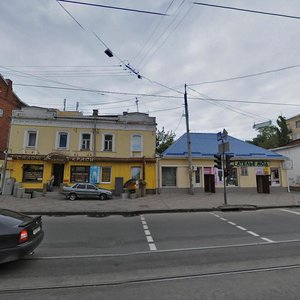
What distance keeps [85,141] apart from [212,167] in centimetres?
1294

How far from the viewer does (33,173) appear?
22266 millimetres

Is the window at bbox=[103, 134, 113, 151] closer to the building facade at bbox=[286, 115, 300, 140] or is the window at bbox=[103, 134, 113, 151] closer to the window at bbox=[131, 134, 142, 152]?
the window at bbox=[131, 134, 142, 152]

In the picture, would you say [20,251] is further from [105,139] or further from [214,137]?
[214,137]

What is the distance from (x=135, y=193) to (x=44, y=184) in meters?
7.95

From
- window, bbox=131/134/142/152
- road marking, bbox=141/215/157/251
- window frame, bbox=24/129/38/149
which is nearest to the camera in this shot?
road marking, bbox=141/215/157/251

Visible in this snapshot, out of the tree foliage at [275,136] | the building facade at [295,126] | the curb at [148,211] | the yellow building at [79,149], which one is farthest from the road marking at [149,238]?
the building facade at [295,126]

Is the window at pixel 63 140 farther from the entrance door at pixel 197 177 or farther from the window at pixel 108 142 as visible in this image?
the entrance door at pixel 197 177

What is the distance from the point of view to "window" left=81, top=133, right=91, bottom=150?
23500 mm

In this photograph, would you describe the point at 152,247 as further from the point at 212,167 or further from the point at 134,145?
the point at 212,167

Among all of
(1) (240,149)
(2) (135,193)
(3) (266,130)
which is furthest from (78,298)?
(3) (266,130)

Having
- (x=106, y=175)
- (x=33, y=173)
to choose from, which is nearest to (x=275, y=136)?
(x=106, y=175)

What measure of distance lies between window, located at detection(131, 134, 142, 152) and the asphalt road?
50.2 feet

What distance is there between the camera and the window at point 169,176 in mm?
23719

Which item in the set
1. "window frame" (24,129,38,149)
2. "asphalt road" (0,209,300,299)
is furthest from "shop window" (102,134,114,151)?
"asphalt road" (0,209,300,299)
